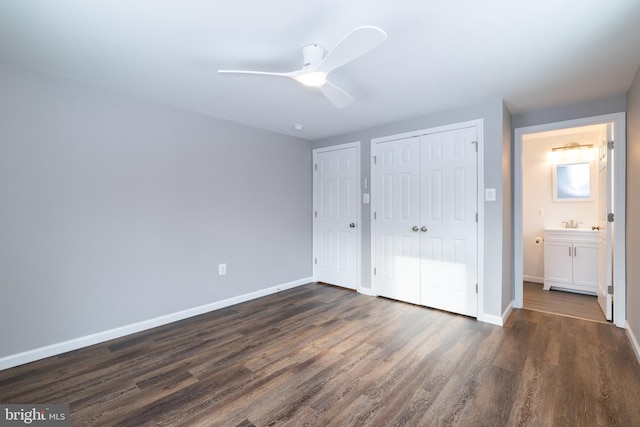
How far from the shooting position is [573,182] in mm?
4293

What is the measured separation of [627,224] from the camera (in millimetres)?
2754

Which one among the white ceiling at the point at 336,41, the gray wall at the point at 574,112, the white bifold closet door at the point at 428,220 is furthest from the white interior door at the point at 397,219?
the gray wall at the point at 574,112

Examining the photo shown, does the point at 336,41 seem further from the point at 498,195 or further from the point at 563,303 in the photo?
the point at 563,303

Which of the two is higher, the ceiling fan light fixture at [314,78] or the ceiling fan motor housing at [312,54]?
the ceiling fan motor housing at [312,54]

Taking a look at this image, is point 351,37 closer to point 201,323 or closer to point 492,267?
point 492,267

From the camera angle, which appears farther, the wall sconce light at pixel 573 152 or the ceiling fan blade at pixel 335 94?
the wall sconce light at pixel 573 152

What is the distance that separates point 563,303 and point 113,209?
16.8 ft

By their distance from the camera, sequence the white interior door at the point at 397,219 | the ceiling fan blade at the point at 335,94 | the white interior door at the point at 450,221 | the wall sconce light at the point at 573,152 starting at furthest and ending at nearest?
the wall sconce light at the point at 573,152, the white interior door at the point at 397,219, the white interior door at the point at 450,221, the ceiling fan blade at the point at 335,94

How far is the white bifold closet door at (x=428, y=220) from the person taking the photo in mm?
3156

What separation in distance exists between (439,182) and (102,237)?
3415 millimetres

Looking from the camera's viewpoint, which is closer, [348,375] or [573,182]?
[348,375]

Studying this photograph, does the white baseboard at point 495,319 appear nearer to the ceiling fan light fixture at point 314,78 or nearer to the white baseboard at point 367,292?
the white baseboard at point 367,292

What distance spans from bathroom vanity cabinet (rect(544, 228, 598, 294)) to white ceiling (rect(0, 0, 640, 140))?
2028mm

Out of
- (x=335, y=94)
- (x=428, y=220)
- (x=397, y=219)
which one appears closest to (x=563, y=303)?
(x=428, y=220)
